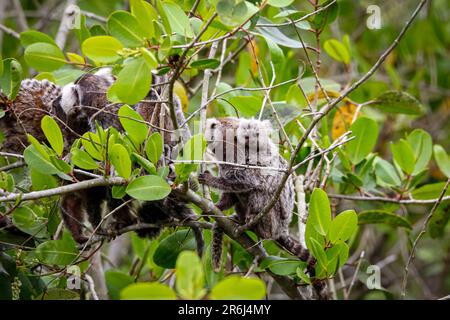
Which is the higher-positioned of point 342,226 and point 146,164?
point 146,164

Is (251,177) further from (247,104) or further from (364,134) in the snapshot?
(364,134)

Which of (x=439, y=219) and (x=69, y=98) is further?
(x=439, y=219)

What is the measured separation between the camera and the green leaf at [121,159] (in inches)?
139

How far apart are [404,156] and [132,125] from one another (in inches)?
94.7

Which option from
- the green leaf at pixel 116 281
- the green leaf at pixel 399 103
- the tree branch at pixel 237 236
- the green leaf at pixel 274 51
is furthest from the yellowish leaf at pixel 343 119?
the green leaf at pixel 116 281

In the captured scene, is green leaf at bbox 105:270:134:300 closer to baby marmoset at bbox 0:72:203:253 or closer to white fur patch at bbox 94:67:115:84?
baby marmoset at bbox 0:72:203:253

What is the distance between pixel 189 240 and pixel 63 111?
133 cm

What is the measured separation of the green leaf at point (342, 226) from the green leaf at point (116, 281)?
1.76m

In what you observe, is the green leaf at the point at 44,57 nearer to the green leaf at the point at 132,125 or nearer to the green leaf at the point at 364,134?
the green leaf at the point at 132,125

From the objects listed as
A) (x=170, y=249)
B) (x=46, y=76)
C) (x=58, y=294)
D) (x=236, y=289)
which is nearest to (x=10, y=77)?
(x=46, y=76)

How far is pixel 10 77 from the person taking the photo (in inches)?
164

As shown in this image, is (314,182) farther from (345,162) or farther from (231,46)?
(231,46)

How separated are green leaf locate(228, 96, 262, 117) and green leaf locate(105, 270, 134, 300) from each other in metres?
1.54

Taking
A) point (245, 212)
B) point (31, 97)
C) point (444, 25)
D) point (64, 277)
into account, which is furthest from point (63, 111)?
point (444, 25)
